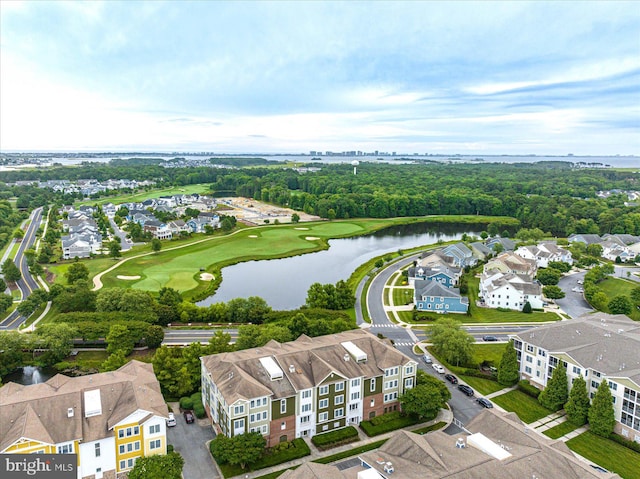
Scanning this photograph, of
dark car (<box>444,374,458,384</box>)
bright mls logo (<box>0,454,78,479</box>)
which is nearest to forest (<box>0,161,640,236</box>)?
dark car (<box>444,374,458,384</box>)

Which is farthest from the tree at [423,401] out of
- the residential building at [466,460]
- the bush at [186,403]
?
the bush at [186,403]

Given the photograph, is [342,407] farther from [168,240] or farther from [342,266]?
[168,240]

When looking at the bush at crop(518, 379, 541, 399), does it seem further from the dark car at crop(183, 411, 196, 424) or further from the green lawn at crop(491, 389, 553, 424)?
the dark car at crop(183, 411, 196, 424)

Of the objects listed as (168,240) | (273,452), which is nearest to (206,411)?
(273,452)

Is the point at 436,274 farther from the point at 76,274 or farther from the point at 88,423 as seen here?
the point at 76,274

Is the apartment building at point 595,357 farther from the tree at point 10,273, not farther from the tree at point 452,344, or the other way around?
the tree at point 10,273

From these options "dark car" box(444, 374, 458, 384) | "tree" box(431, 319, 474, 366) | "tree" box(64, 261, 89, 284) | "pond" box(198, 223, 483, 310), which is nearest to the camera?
"dark car" box(444, 374, 458, 384)
